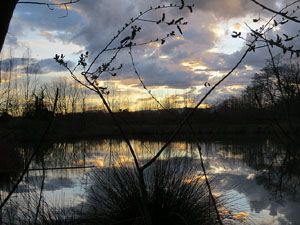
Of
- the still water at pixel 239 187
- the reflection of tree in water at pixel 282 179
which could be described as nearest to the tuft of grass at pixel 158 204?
the still water at pixel 239 187

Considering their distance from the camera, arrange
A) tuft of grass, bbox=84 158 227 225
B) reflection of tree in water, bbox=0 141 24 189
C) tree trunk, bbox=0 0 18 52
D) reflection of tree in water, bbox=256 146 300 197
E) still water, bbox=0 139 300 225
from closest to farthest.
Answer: tree trunk, bbox=0 0 18 52
tuft of grass, bbox=84 158 227 225
still water, bbox=0 139 300 225
reflection of tree in water, bbox=256 146 300 197
reflection of tree in water, bbox=0 141 24 189

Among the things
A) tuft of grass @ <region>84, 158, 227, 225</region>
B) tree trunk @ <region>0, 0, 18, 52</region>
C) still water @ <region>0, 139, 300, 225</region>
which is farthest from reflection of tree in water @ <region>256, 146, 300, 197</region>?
tree trunk @ <region>0, 0, 18, 52</region>

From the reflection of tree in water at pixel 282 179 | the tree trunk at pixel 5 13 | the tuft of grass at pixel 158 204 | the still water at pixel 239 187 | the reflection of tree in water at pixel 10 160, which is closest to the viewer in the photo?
the tree trunk at pixel 5 13

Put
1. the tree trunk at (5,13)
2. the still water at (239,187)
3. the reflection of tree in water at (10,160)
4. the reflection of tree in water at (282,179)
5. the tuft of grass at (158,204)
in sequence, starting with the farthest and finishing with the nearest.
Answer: the reflection of tree in water at (10,160), the reflection of tree in water at (282,179), the still water at (239,187), the tuft of grass at (158,204), the tree trunk at (5,13)

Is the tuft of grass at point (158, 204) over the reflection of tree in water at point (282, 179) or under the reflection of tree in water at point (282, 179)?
over

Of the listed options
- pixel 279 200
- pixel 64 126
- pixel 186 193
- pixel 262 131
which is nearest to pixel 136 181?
pixel 186 193

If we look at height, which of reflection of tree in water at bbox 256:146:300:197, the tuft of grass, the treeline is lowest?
reflection of tree in water at bbox 256:146:300:197

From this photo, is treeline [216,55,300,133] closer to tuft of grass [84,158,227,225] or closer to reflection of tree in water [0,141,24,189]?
tuft of grass [84,158,227,225]

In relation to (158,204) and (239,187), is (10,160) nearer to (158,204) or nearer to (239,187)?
(239,187)

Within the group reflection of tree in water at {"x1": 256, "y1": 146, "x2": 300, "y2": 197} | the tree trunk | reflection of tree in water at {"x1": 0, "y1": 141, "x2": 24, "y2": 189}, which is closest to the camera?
the tree trunk

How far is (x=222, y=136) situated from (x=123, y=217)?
19147 millimetres

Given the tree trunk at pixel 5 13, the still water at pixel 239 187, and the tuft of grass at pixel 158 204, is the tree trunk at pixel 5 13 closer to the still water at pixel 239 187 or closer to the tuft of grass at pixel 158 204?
the tuft of grass at pixel 158 204

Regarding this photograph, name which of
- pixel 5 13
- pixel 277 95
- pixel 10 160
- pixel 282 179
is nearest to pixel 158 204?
pixel 277 95

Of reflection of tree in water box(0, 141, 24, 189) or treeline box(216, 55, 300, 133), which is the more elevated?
treeline box(216, 55, 300, 133)
